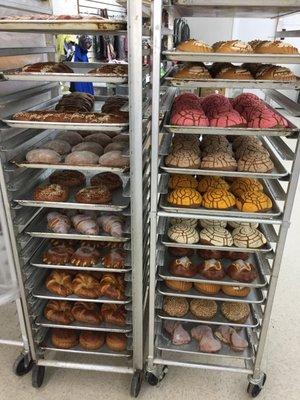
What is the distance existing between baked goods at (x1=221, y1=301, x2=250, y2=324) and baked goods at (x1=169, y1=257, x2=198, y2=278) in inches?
10.4

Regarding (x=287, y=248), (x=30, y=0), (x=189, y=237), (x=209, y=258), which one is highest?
(x=30, y=0)

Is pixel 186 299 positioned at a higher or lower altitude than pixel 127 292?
lower

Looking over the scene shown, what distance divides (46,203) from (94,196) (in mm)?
192

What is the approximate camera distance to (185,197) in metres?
1.36

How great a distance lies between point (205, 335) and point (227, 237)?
1.71ft

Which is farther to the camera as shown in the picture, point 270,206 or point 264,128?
point 270,206

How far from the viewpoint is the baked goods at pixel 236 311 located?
5.14 ft

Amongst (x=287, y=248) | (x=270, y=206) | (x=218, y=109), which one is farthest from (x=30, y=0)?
(x=287, y=248)

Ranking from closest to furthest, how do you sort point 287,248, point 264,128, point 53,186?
Answer: 1. point 264,128
2. point 53,186
3. point 287,248

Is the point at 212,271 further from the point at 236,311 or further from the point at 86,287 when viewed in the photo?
the point at 86,287

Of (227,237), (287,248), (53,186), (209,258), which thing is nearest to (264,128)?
(227,237)

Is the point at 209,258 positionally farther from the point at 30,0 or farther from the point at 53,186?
the point at 30,0

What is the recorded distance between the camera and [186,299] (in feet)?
5.50

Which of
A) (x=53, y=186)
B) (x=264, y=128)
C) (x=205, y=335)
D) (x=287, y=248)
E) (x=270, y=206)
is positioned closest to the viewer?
(x=264, y=128)
